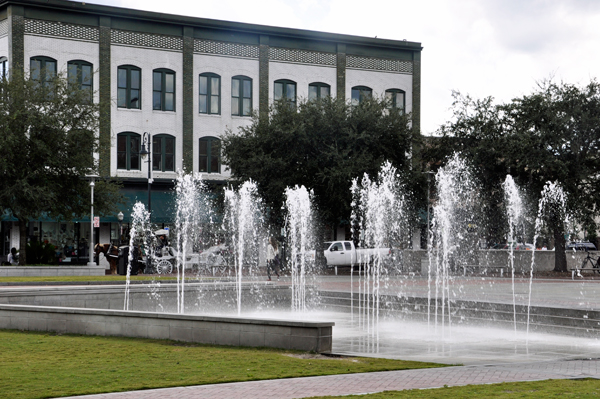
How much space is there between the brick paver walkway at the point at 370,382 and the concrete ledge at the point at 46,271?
24.8 meters

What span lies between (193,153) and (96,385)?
39540 mm

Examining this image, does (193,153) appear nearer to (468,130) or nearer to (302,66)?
(302,66)

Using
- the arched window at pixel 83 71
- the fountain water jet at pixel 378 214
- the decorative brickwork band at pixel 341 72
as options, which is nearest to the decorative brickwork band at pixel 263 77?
the decorative brickwork band at pixel 341 72

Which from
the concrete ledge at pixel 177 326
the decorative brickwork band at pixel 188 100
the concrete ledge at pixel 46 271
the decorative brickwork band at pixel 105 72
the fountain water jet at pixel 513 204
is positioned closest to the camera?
the concrete ledge at pixel 177 326

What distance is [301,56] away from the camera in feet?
166

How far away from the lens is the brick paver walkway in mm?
8258

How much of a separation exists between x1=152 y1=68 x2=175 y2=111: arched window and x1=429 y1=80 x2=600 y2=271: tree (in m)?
17.0

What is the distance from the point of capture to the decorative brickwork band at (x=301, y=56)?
164 ft

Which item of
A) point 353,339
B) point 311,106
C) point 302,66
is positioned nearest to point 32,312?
point 353,339

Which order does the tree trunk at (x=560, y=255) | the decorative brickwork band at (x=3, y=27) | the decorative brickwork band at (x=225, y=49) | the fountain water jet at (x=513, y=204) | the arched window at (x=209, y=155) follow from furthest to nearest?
1. the arched window at (x=209, y=155)
2. the decorative brickwork band at (x=225, y=49)
3. the decorative brickwork band at (x=3, y=27)
4. the tree trunk at (x=560, y=255)
5. the fountain water jet at (x=513, y=204)

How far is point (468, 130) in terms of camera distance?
4100cm

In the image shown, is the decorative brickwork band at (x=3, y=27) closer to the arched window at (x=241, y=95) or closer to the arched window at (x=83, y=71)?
the arched window at (x=83, y=71)

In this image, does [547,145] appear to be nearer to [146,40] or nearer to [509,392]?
[146,40]

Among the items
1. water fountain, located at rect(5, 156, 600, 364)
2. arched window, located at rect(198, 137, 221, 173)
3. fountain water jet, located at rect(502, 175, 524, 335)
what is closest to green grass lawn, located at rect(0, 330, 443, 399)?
water fountain, located at rect(5, 156, 600, 364)
